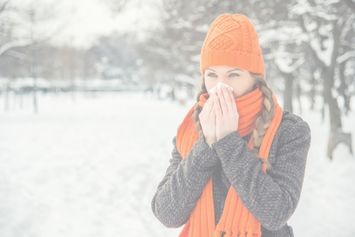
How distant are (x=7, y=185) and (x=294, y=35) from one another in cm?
1058

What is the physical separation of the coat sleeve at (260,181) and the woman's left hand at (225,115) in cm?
2

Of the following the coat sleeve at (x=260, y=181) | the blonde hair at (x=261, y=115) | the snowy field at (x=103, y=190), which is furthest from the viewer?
the snowy field at (x=103, y=190)

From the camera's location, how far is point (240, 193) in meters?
1.93

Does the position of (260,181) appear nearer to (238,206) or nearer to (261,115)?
(238,206)

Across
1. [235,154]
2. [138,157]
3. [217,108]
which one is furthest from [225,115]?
Answer: [138,157]

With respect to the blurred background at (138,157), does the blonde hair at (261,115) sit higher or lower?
higher

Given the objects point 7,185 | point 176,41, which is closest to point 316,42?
point 7,185

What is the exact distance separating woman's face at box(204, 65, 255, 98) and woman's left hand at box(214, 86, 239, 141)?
4.6 inches

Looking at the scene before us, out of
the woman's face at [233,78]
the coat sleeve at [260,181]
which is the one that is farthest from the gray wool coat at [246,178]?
the woman's face at [233,78]

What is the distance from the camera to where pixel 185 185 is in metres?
2.04

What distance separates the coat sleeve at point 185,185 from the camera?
78.7 inches

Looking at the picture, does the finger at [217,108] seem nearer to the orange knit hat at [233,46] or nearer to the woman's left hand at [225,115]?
the woman's left hand at [225,115]

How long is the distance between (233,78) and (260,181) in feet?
1.40

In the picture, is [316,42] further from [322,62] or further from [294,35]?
[294,35]
